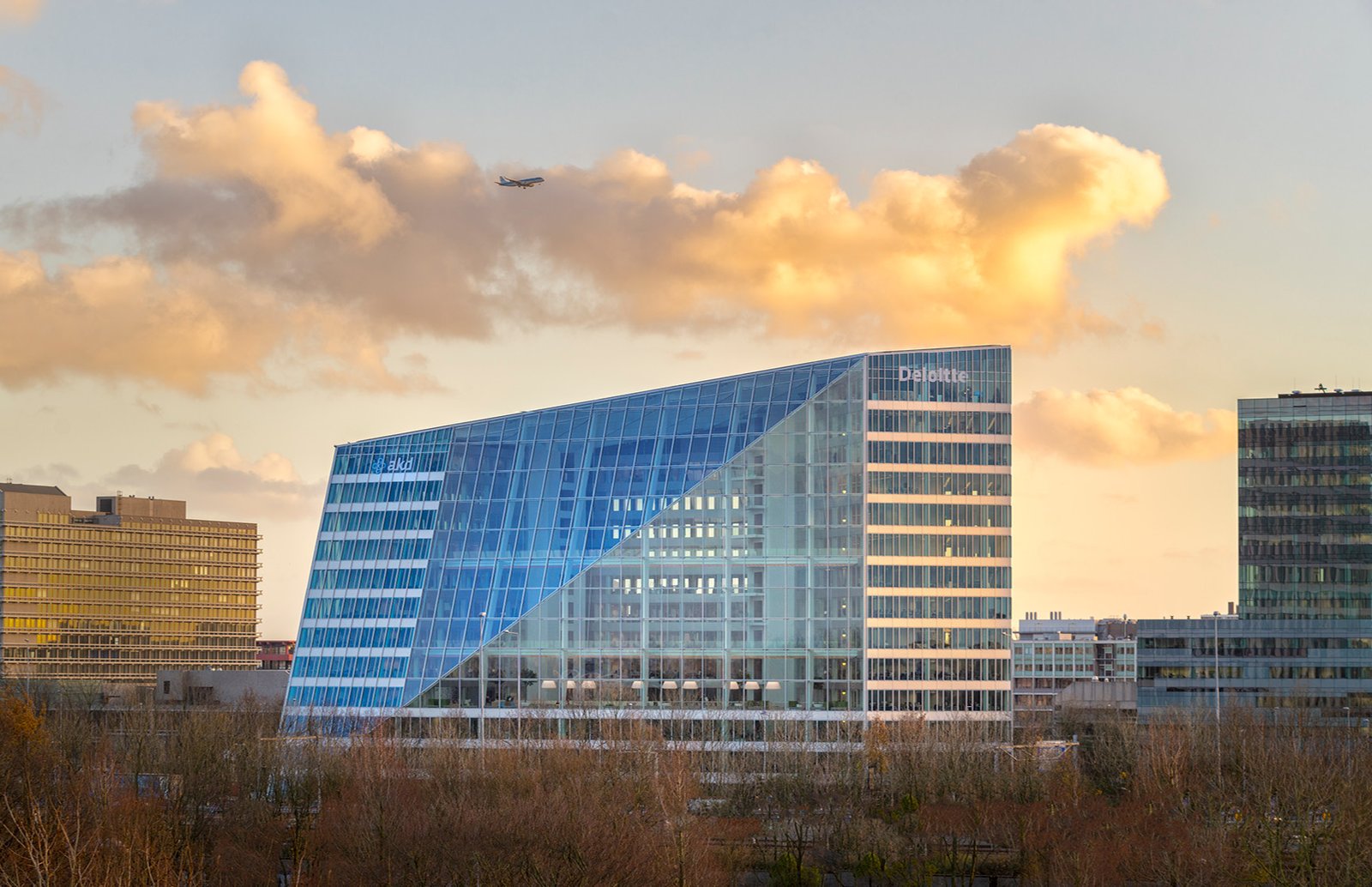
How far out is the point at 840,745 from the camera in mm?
147625

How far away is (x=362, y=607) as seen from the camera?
554 feet

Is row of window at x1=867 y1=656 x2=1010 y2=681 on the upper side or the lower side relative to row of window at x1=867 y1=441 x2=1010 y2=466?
lower

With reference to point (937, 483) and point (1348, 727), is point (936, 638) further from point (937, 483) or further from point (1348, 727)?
point (1348, 727)

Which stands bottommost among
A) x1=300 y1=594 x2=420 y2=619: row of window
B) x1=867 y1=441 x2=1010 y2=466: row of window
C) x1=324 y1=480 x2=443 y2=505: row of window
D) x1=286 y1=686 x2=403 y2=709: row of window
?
x1=286 y1=686 x2=403 y2=709: row of window

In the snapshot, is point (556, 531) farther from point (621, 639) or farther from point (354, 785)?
point (354, 785)

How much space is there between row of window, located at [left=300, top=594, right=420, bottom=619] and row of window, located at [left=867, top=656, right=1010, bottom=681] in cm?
4162

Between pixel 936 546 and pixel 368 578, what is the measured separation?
52.1m

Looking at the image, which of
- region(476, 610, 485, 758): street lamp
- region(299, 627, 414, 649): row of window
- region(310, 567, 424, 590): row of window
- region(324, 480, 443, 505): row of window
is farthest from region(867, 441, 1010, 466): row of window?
region(299, 627, 414, 649): row of window

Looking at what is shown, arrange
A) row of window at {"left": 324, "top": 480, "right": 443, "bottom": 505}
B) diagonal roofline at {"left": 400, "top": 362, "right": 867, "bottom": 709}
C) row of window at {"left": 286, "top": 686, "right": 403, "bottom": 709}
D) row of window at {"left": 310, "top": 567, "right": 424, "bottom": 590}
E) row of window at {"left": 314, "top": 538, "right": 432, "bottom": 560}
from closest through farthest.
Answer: diagonal roofline at {"left": 400, "top": 362, "right": 867, "bottom": 709}
row of window at {"left": 286, "top": 686, "right": 403, "bottom": 709}
row of window at {"left": 310, "top": 567, "right": 424, "bottom": 590}
row of window at {"left": 314, "top": 538, "right": 432, "bottom": 560}
row of window at {"left": 324, "top": 480, "right": 443, "bottom": 505}

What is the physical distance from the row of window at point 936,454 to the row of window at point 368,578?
140 ft

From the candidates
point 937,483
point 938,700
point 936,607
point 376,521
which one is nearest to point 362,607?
point 376,521

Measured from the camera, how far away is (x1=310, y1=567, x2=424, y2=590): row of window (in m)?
167

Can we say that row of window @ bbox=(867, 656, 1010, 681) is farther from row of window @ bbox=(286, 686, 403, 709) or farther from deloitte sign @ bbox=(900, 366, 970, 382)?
row of window @ bbox=(286, 686, 403, 709)

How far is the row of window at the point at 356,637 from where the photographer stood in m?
165
